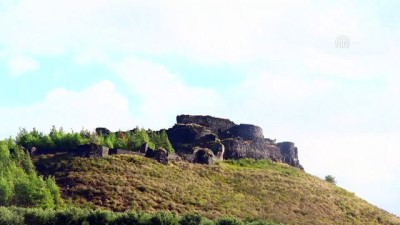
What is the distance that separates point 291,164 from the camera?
126m

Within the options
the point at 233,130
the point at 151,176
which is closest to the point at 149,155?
the point at 151,176

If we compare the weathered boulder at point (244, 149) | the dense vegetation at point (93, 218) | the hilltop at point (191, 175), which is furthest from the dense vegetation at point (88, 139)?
the dense vegetation at point (93, 218)

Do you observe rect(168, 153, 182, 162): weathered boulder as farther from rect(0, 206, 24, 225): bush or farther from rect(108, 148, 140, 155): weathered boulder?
rect(0, 206, 24, 225): bush

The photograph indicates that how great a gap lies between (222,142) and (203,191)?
21747mm

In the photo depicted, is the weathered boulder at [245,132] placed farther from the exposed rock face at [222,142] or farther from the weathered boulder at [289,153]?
the weathered boulder at [289,153]

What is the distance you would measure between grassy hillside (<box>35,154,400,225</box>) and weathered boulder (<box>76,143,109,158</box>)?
Answer: 1.13 m

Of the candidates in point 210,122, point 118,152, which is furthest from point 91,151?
point 210,122

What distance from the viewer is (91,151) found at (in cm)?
10119

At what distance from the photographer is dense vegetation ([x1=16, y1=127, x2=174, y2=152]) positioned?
353 ft

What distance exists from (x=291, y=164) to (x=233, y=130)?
1121 centimetres

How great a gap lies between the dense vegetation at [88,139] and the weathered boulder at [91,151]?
3.88 meters

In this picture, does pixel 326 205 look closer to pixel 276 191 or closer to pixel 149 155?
pixel 276 191

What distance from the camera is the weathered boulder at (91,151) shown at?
10119 cm

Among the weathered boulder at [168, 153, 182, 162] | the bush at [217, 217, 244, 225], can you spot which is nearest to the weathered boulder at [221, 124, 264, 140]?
the weathered boulder at [168, 153, 182, 162]
